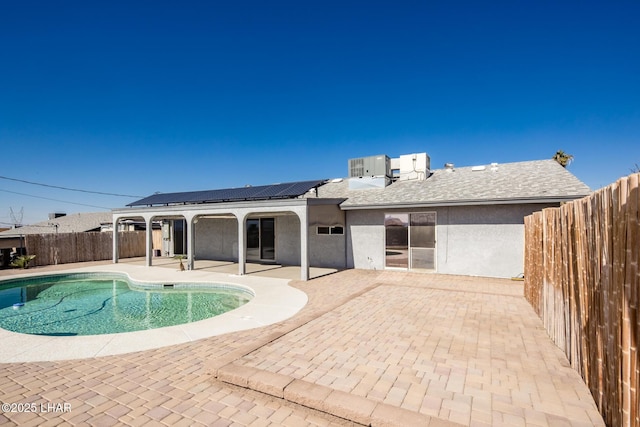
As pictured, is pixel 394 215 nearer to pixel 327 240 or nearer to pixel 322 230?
pixel 327 240

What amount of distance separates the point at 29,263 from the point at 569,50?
27858mm

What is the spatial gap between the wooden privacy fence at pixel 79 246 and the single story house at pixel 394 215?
2.30 meters

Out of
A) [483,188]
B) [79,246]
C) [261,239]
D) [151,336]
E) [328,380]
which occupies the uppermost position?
[483,188]

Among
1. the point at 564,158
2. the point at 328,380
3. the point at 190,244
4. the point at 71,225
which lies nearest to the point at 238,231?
the point at 190,244

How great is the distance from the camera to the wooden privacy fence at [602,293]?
2.36 meters

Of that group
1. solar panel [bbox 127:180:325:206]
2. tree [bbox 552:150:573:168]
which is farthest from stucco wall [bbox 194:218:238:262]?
tree [bbox 552:150:573:168]

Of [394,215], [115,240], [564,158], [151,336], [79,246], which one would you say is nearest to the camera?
[151,336]

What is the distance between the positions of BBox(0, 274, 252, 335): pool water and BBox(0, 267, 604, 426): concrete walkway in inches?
125

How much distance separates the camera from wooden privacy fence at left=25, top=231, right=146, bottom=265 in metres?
15.7

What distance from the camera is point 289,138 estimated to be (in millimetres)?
28109

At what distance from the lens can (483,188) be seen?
1173cm

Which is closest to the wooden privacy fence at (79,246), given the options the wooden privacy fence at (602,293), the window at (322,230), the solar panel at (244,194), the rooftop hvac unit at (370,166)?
the solar panel at (244,194)

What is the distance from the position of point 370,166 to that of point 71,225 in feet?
92.7

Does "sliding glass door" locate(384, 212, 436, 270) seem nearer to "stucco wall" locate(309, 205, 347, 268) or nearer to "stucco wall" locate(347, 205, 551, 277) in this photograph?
"stucco wall" locate(347, 205, 551, 277)
